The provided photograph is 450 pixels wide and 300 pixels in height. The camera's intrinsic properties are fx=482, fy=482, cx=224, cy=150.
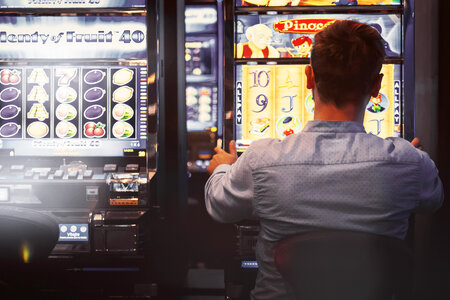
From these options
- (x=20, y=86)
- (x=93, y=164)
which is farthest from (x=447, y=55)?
(x=20, y=86)

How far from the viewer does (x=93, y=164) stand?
2.95 m

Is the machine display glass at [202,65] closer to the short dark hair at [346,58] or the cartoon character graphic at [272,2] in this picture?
the cartoon character graphic at [272,2]

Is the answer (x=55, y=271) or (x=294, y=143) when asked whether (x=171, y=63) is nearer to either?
(x=55, y=271)

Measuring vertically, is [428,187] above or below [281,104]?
below

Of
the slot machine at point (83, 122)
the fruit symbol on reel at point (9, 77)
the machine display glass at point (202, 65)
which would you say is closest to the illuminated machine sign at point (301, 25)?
the slot machine at point (83, 122)

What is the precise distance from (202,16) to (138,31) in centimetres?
340

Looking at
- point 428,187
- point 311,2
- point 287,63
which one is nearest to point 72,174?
point 287,63

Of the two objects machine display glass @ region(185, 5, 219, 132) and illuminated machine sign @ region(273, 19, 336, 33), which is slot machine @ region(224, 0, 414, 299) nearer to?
illuminated machine sign @ region(273, 19, 336, 33)

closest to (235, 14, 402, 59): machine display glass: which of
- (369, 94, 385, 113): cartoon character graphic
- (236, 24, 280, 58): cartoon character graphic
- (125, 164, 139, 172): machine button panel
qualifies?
(236, 24, 280, 58): cartoon character graphic

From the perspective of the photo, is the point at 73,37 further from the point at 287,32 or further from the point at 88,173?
the point at 287,32

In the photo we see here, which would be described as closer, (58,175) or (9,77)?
(58,175)

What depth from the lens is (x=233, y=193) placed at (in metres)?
1.66

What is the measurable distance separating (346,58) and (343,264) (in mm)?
643

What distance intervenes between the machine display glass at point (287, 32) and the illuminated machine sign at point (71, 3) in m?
0.65
